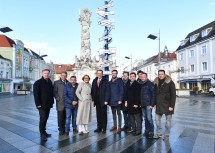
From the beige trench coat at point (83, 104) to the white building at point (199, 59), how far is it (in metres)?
35.3

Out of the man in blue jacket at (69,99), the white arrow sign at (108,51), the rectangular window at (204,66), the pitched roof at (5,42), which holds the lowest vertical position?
the man in blue jacket at (69,99)

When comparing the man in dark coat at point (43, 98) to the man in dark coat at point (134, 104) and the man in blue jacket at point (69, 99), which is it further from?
the man in dark coat at point (134, 104)

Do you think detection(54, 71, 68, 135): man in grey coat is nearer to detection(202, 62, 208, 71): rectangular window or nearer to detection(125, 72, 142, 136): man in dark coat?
detection(125, 72, 142, 136): man in dark coat

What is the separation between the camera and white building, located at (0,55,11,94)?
52584mm

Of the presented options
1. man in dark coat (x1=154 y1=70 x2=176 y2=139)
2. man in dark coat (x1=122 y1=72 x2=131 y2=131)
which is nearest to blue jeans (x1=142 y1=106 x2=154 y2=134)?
man in dark coat (x1=154 y1=70 x2=176 y2=139)

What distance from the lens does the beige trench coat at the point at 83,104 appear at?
289 inches

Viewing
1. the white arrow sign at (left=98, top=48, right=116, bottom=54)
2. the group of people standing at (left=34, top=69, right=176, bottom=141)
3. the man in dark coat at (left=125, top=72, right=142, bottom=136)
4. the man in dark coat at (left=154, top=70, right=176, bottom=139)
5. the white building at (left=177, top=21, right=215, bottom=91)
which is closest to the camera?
the man in dark coat at (left=154, top=70, right=176, bottom=139)

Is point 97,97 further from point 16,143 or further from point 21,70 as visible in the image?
point 21,70

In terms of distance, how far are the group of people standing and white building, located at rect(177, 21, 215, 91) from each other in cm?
3451

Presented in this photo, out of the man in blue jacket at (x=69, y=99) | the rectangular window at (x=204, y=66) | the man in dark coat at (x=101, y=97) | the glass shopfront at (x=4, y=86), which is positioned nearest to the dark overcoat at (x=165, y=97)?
the man in dark coat at (x=101, y=97)

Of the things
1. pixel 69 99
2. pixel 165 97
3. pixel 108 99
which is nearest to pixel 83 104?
pixel 69 99

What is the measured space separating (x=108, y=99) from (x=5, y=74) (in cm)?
5373

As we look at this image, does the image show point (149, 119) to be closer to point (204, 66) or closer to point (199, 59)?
point (204, 66)

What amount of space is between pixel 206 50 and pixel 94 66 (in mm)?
21367
